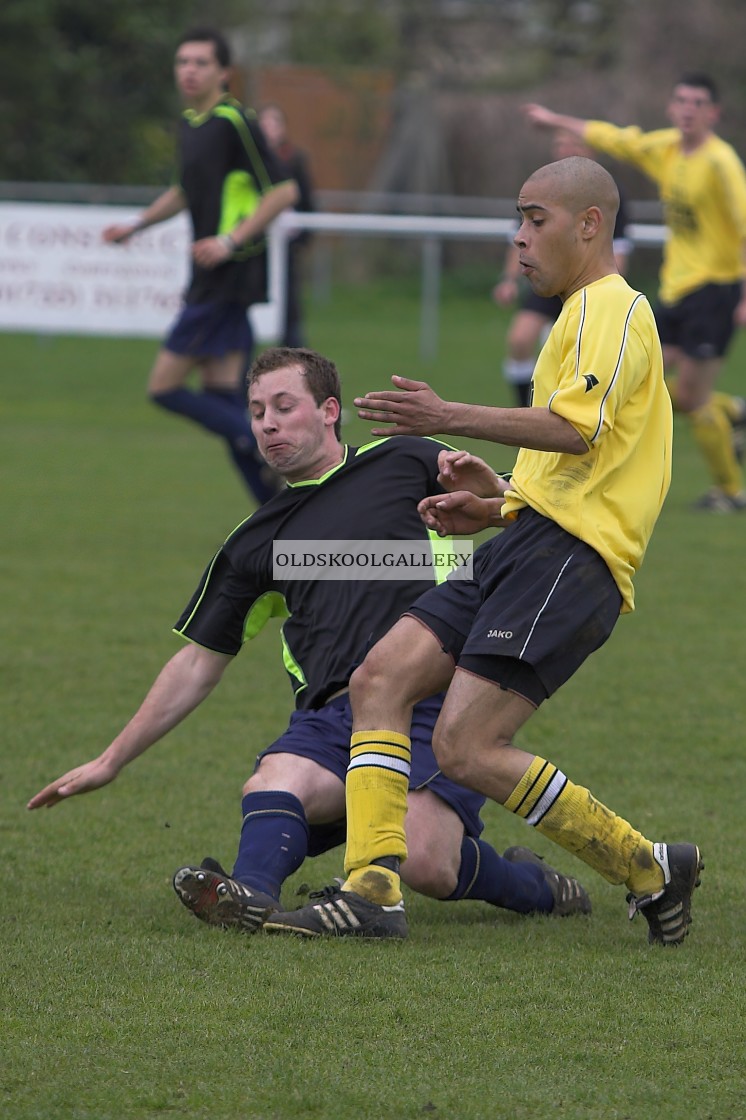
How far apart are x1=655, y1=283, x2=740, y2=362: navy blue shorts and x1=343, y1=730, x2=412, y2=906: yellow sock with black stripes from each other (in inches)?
256

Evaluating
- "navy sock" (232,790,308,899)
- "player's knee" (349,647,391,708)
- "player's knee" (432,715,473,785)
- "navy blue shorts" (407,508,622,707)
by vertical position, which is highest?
"navy blue shorts" (407,508,622,707)

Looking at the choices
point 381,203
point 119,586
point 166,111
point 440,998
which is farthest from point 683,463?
point 166,111

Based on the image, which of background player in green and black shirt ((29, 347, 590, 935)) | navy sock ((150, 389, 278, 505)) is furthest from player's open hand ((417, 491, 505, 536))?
navy sock ((150, 389, 278, 505))

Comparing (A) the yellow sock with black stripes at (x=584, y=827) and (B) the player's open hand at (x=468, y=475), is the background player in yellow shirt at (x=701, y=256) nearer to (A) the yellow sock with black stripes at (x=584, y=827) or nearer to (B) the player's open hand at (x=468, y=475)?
(B) the player's open hand at (x=468, y=475)

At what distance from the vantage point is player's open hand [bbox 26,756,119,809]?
13.0 ft

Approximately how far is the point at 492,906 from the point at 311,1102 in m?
1.45

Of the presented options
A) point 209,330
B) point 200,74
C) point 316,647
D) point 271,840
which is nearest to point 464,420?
point 316,647

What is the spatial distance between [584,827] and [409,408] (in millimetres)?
959

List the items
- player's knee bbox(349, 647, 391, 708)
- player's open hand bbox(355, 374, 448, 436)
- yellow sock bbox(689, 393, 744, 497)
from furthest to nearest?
yellow sock bbox(689, 393, 744, 497) < player's knee bbox(349, 647, 391, 708) < player's open hand bbox(355, 374, 448, 436)

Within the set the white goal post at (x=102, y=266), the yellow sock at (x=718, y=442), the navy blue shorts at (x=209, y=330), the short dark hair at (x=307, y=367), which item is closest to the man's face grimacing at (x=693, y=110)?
the yellow sock at (x=718, y=442)

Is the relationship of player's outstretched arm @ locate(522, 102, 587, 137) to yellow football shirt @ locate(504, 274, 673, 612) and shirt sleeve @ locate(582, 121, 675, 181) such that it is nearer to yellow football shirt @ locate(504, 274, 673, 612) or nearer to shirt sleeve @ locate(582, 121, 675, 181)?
shirt sleeve @ locate(582, 121, 675, 181)

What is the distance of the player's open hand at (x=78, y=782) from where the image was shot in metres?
3.96

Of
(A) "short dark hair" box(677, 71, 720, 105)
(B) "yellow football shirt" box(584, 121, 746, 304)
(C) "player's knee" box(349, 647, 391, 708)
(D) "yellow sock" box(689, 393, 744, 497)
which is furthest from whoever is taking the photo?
(B) "yellow football shirt" box(584, 121, 746, 304)

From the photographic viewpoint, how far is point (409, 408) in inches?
133
